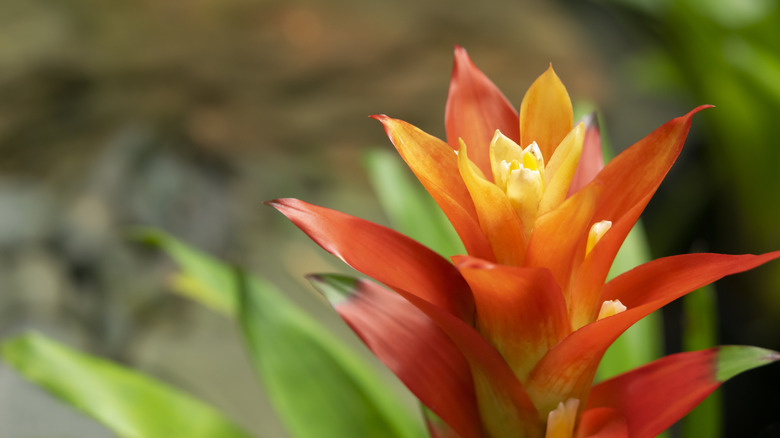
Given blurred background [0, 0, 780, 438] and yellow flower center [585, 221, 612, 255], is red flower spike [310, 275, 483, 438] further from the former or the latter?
blurred background [0, 0, 780, 438]

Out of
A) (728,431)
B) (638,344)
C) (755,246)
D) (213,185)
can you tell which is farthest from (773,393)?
(213,185)

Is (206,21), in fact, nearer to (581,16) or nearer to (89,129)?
(89,129)

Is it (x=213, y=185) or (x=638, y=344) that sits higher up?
(x=213, y=185)

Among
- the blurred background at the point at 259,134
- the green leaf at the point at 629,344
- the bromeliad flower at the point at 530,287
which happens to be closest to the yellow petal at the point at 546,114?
the bromeliad flower at the point at 530,287

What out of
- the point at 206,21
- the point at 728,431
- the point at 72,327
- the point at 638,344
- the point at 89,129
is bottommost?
the point at 728,431

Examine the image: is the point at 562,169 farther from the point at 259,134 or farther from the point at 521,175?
the point at 259,134

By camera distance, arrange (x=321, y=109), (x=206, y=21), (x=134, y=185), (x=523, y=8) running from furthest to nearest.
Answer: (x=523, y=8) → (x=321, y=109) → (x=206, y=21) → (x=134, y=185)

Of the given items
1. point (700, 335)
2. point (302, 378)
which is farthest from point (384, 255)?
point (700, 335)
